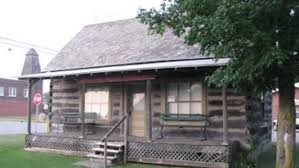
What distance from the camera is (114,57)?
1784cm

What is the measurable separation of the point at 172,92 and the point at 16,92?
2056 inches

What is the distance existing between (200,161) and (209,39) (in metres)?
5.22

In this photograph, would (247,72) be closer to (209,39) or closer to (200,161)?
(209,39)

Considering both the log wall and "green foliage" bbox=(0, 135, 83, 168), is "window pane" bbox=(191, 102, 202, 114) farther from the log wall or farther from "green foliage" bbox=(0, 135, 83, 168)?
the log wall

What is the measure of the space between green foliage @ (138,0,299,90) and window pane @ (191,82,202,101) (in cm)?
503

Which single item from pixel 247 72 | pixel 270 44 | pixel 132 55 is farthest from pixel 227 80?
pixel 132 55

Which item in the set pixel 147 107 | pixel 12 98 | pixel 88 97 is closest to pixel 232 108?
pixel 147 107

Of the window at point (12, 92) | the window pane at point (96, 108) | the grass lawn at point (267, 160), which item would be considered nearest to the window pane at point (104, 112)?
the window pane at point (96, 108)

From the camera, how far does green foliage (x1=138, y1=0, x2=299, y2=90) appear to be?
8977 millimetres

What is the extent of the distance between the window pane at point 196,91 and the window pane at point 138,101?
226cm

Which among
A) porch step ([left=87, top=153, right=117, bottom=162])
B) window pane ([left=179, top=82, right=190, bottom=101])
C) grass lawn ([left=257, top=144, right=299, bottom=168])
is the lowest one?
Result: grass lawn ([left=257, top=144, right=299, bottom=168])

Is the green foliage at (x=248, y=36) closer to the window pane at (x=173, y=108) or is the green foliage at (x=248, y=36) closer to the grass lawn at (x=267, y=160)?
the grass lawn at (x=267, y=160)

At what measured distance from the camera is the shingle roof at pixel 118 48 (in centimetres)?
1641

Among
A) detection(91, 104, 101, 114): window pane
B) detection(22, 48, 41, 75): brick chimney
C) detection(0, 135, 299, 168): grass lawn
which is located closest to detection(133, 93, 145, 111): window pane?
detection(91, 104, 101, 114): window pane
